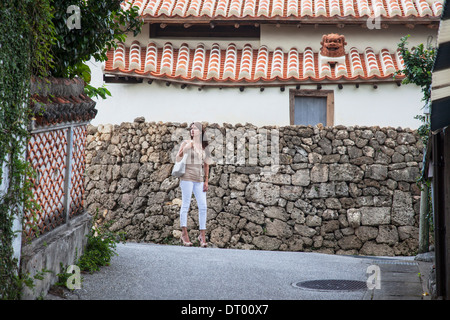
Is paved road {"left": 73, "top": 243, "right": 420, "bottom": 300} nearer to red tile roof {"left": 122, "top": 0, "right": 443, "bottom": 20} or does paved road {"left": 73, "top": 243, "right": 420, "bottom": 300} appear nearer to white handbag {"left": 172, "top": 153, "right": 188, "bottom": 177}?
white handbag {"left": 172, "top": 153, "right": 188, "bottom": 177}

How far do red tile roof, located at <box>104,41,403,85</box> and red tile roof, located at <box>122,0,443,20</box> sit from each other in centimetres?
85

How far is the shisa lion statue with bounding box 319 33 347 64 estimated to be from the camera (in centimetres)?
1536

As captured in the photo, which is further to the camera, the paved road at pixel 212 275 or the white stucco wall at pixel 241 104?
the white stucco wall at pixel 241 104

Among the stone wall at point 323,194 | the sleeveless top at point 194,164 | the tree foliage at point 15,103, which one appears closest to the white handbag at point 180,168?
the sleeveless top at point 194,164

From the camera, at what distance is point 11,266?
18.6 feet

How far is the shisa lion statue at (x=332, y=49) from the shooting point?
15359 millimetres

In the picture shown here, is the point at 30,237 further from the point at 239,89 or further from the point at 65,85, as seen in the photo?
the point at 239,89

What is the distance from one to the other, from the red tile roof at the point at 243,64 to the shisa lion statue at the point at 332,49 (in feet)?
0.27

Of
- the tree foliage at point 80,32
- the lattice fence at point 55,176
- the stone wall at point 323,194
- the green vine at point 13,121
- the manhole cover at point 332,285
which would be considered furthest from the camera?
the stone wall at point 323,194

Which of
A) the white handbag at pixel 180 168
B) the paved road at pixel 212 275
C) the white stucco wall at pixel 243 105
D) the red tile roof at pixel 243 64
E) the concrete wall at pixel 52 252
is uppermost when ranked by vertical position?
the red tile roof at pixel 243 64

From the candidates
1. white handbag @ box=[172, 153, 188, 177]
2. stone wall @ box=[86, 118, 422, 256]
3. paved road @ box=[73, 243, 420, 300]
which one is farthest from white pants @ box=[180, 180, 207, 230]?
stone wall @ box=[86, 118, 422, 256]

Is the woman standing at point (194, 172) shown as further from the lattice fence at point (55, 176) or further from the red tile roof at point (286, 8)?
the red tile roof at point (286, 8)

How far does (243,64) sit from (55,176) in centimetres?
878
